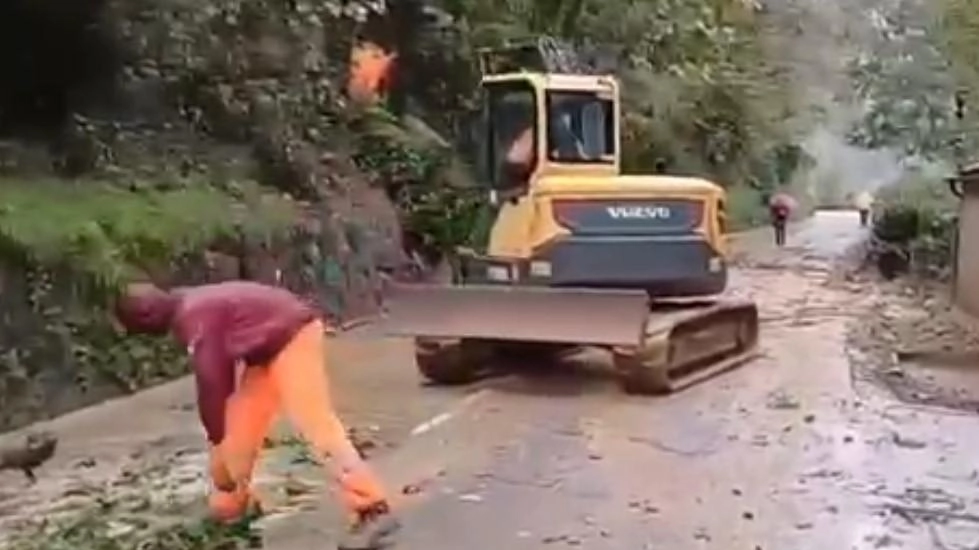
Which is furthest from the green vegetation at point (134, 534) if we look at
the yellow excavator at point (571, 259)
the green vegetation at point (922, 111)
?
the green vegetation at point (922, 111)

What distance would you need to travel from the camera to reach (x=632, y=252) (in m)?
14.9

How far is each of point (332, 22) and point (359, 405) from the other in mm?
9104

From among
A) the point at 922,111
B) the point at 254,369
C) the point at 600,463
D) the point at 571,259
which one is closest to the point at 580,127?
the point at 571,259

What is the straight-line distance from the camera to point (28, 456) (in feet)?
31.7

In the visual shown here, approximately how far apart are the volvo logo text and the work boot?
6917 millimetres

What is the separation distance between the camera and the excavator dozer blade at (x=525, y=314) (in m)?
13.7

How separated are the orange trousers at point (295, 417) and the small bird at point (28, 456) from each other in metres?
1.86

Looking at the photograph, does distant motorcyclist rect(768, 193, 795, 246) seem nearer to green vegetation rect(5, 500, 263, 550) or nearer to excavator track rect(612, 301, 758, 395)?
excavator track rect(612, 301, 758, 395)

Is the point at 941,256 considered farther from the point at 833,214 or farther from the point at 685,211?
the point at 833,214

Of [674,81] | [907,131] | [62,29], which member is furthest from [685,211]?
Result: [907,131]

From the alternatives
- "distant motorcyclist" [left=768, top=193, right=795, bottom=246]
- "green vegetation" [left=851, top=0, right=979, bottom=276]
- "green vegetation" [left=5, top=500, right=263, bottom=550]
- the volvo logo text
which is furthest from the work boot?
"distant motorcyclist" [left=768, top=193, right=795, bottom=246]

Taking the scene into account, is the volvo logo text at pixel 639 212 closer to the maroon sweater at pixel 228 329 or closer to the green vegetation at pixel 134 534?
the green vegetation at pixel 134 534

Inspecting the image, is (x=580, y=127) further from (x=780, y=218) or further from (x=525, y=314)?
(x=780, y=218)

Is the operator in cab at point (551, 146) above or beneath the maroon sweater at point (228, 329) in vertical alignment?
above
